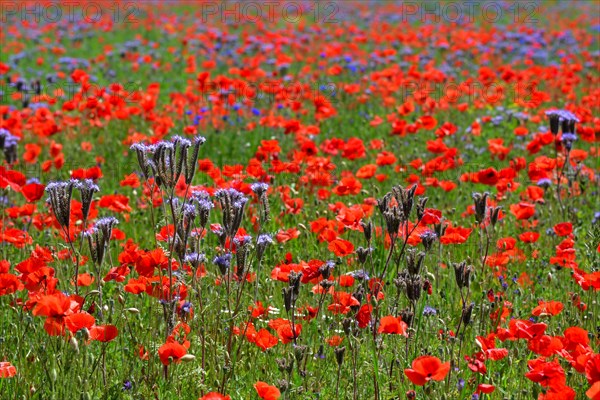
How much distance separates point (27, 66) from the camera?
496 inches

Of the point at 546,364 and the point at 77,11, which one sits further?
the point at 77,11

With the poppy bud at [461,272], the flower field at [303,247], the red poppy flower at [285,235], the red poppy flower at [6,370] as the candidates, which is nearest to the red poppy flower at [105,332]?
the flower field at [303,247]

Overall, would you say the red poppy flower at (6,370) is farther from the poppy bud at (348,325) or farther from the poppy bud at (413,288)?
the poppy bud at (413,288)

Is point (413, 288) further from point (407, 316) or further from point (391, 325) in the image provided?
point (391, 325)

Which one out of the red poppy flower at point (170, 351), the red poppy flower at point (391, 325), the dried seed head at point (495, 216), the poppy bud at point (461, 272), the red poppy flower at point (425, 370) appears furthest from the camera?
the dried seed head at point (495, 216)

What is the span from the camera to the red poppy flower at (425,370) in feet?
8.07

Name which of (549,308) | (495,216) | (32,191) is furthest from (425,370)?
(32,191)

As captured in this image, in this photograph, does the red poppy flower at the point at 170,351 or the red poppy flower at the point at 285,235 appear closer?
the red poppy flower at the point at 170,351

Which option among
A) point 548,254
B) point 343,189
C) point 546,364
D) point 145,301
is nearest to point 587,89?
point 548,254

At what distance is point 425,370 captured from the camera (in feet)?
8.20

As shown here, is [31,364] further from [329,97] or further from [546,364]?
[329,97]

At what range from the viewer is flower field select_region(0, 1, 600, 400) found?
10.1 ft

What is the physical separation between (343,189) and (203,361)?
1723 mm

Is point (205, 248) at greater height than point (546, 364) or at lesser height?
lesser
